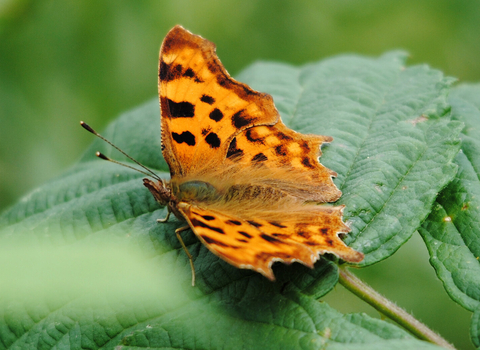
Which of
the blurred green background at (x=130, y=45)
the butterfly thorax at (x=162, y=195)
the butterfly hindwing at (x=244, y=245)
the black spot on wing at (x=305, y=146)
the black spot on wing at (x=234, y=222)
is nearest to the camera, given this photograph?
the butterfly hindwing at (x=244, y=245)

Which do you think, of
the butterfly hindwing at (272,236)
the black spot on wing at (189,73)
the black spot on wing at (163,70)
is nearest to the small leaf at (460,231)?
the butterfly hindwing at (272,236)

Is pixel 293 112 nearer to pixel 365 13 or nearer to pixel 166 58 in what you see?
pixel 166 58

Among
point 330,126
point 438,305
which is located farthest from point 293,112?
point 438,305

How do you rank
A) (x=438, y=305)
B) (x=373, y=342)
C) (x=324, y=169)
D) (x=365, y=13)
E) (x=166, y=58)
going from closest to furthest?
1. (x=373, y=342)
2. (x=324, y=169)
3. (x=166, y=58)
4. (x=438, y=305)
5. (x=365, y=13)

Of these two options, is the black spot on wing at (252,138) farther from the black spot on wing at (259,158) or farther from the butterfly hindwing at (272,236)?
the butterfly hindwing at (272,236)

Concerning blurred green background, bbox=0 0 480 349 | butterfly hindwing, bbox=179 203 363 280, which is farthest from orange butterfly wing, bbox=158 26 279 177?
blurred green background, bbox=0 0 480 349

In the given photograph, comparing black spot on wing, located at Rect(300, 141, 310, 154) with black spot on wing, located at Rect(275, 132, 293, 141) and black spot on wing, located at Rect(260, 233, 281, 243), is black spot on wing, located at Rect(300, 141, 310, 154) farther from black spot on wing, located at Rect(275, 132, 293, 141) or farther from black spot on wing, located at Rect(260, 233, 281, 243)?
black spot on wing, located at Rect(260, 233, 281, 243)
